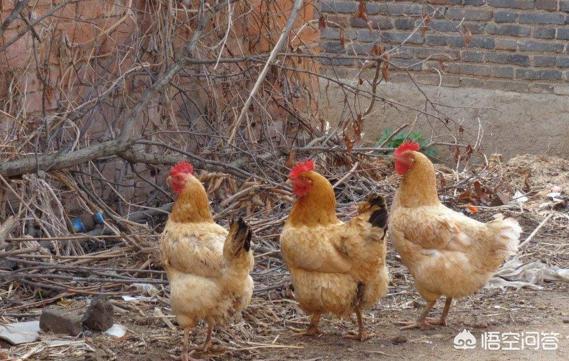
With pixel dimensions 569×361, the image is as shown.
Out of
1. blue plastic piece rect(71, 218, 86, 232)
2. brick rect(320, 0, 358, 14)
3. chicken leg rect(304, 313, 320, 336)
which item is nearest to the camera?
chicken leg rect(304, 313, 320, 336)

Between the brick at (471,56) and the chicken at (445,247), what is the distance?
257 inches

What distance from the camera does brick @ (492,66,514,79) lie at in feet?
41.2

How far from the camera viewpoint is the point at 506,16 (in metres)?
12.4

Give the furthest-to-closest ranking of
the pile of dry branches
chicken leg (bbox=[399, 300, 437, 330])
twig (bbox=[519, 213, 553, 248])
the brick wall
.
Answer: the brick wall → twig (bbox=[519, 213, 553, 248]) → the pile of dry branches → chicken leg (bbox=[399, 300, 437, 330])

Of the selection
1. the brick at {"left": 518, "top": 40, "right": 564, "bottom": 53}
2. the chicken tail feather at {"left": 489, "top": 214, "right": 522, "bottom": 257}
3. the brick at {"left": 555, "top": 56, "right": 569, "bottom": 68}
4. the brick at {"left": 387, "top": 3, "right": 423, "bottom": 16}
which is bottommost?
the chicken tail feather at {"left": 489, "top": 214, "right": 522, "bottom": 257}

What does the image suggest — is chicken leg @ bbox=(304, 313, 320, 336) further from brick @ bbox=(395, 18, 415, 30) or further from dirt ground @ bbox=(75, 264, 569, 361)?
brick @ bbox=(395, 18, 415, 30)

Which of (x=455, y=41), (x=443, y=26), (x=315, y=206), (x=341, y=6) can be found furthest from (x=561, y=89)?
(x=315, y=206)

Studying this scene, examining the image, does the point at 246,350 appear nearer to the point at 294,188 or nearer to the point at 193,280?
the point at 193,280

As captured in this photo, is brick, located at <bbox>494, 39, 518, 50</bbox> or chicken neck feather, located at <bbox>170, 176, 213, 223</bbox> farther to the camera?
brick, located at <bbox>494, 39, 518, 50</bbox>

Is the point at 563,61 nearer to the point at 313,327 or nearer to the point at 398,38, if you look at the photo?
the point at 398,38

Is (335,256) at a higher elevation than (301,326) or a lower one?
higher

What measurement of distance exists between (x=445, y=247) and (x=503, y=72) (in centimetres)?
685

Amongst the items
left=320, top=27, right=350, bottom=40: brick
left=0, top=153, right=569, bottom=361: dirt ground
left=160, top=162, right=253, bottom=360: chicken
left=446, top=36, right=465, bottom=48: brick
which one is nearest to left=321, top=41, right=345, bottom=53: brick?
left=320, top=27, right=350, bottom=40: brick

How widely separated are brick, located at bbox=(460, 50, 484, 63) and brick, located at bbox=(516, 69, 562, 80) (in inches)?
18.5
